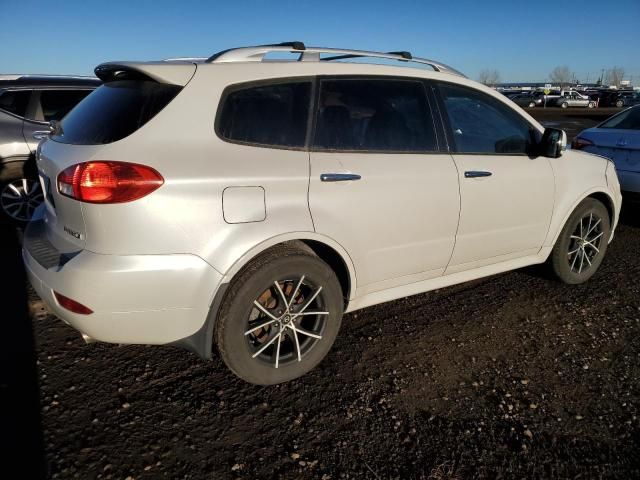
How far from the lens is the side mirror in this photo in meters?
3.51

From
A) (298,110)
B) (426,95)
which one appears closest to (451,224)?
(426,95)

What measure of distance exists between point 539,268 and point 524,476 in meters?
2.58

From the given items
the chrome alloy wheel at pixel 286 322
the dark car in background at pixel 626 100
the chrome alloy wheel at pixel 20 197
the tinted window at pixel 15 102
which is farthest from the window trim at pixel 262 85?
the dark car in background at pixel 626 100

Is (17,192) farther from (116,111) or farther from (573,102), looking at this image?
(573,102)

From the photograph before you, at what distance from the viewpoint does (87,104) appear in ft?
8.91

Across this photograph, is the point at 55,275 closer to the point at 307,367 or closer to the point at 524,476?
the point at 307,367

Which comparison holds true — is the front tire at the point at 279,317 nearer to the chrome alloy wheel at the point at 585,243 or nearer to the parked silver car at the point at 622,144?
the chrome alloy wheel at the point at 585,243

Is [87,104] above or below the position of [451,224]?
above

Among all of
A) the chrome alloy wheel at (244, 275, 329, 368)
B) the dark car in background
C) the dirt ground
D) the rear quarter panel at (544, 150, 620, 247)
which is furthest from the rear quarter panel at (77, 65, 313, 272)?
the dark car in background

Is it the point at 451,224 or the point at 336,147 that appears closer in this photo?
the point at 336,147

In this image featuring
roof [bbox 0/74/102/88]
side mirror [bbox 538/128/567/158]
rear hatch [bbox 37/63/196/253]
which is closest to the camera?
rear hatch [bbox 37/63/196/253]

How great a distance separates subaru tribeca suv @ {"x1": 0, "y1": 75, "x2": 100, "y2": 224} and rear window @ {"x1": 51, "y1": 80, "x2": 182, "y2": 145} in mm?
2940

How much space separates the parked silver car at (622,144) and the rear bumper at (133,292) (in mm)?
5211

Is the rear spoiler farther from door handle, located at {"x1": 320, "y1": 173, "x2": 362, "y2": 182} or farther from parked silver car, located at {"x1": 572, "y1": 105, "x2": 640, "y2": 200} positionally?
parked silver car, located at {"x1": 572, "y1": 105, "x2": 640, "y2": 200}
